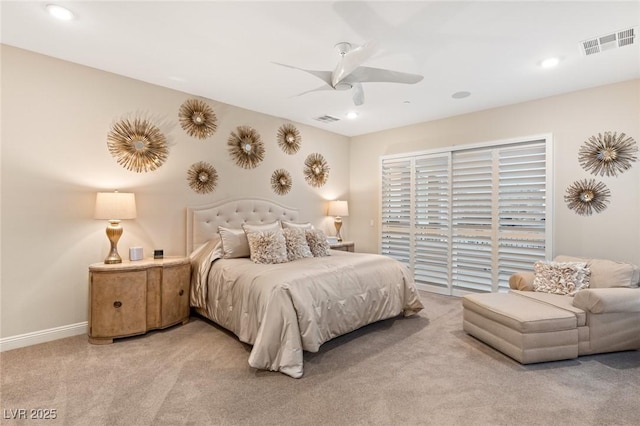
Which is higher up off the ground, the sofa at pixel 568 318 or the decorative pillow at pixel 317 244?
the decorative pillow at pixel 317 244

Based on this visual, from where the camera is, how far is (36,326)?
308 cm

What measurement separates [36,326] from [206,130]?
2776 mm

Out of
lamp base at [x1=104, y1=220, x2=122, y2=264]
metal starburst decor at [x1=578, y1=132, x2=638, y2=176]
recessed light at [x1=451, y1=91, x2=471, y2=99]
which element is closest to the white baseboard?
lamp base at [x1=104, y1=220, x2=122, y2=264]

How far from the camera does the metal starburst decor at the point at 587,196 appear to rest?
371cm

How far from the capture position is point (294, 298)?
266 cm

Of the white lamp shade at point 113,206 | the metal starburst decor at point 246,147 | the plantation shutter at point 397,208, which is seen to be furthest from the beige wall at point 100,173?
the plantation shutter at point 397,208

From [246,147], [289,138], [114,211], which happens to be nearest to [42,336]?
[114,211]

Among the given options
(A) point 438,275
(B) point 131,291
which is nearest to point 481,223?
(A) point 438,275

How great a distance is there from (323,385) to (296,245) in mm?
1826

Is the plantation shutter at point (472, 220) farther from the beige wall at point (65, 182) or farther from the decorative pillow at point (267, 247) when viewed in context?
the beige wall at point (65, 182)

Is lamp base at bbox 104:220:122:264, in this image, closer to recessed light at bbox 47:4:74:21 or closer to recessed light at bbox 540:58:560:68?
recessed light at bbox 47:4:74:21

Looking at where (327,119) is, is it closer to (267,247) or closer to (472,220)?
(267,247)

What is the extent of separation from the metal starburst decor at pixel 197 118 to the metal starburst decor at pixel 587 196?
4616 mm

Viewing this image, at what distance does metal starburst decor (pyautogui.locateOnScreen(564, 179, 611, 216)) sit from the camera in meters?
3.71
